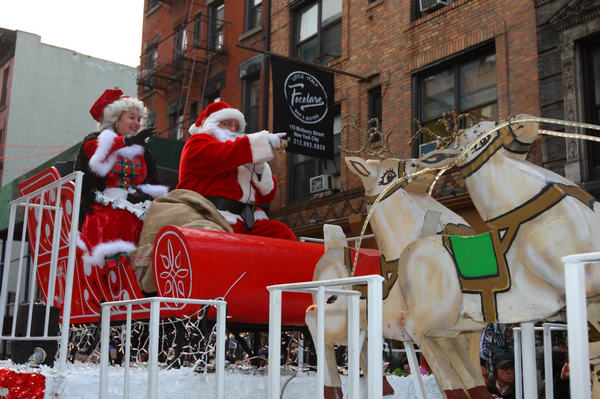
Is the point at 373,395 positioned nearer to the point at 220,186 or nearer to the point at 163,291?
the point at 163,291

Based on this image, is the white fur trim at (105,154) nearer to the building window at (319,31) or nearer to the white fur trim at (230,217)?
the white fur trim at (230,217)

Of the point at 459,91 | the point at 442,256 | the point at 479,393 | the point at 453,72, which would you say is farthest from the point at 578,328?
the point at 453,72

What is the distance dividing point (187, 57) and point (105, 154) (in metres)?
15.0

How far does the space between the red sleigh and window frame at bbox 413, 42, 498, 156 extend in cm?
779

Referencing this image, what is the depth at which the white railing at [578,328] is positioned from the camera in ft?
5.72

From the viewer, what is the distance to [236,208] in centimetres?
554

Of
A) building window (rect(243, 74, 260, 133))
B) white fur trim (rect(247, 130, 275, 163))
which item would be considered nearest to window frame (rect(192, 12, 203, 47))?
building window (rect(243, 74, 260, 133))

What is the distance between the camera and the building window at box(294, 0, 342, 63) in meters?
15.4

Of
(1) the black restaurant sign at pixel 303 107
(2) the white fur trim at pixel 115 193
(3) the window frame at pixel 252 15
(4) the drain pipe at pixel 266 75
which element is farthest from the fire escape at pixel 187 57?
(2) the white fur trim at pixel 115 193

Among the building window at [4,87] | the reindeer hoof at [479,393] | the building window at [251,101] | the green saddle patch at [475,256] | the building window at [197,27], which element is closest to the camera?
the green saddle patch at [475,256]

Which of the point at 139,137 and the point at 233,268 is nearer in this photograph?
the point at 233,268

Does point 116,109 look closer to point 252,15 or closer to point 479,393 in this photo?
point 479,393

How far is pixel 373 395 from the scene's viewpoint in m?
2.39

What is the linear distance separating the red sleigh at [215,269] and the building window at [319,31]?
36.1 feet
